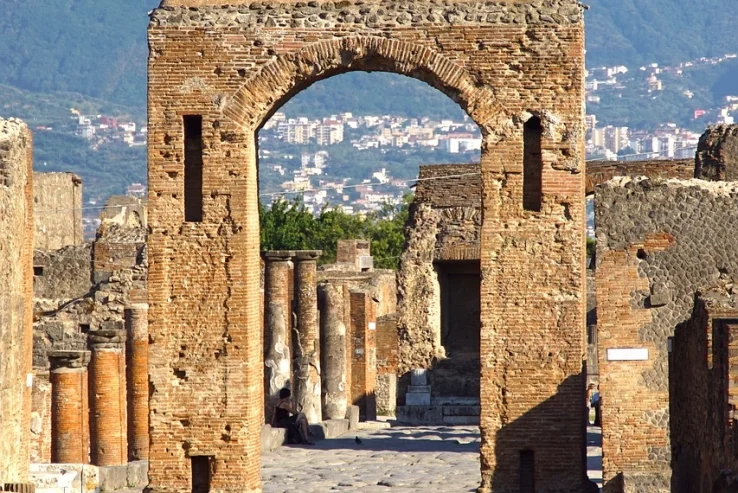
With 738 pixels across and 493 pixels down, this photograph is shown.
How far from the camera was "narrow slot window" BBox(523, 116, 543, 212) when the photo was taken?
1572 cm

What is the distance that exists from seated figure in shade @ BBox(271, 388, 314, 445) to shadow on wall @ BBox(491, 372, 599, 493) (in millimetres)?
8416

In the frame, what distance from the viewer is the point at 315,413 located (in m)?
26.5

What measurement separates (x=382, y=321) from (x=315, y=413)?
320 inches

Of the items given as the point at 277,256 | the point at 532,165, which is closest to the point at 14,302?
the point at 532,165

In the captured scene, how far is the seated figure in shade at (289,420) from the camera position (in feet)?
78.0

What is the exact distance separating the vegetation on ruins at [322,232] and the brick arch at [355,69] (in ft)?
123

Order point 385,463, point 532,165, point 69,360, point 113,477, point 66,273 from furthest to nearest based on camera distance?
point 66,273
point 385,463
point 69,360
point 113,477
point 532,165

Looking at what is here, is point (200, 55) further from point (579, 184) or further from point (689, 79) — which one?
point (689, 79)

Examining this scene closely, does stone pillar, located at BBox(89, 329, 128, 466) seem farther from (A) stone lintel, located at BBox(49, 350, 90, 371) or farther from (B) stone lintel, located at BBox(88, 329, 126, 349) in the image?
(A) stone lintel, located at BBox(49, 350, 90, 371)

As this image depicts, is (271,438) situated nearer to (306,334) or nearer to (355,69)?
(306,334)

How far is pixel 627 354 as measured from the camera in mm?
16938

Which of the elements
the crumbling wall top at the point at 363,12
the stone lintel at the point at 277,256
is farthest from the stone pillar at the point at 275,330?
the crumbling wall top at the point at 363,12

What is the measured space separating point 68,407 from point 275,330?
6.53 metres

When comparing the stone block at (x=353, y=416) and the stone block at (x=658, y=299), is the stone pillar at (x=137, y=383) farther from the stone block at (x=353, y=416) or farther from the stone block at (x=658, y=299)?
the stone block at (x=353, y=416)
